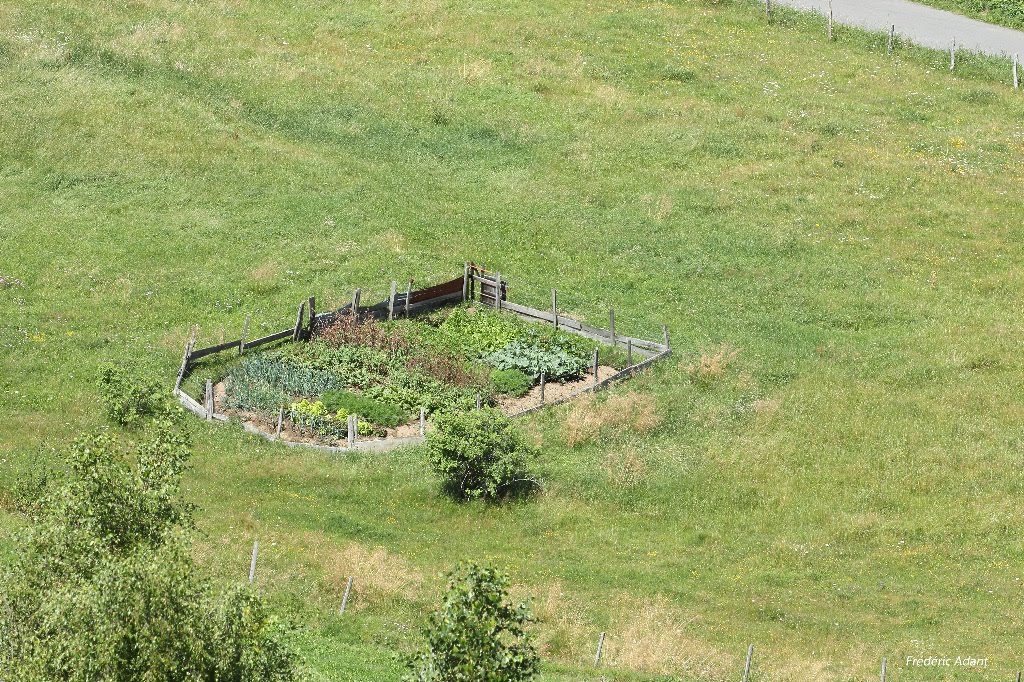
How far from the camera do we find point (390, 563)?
33.5 metres

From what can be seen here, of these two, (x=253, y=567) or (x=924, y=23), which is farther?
(x=924, y=23)

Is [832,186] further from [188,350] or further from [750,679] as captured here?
[750,679]

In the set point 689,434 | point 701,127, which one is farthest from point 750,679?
point 701,127

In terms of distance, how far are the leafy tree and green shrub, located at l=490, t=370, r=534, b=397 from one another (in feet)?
60.5

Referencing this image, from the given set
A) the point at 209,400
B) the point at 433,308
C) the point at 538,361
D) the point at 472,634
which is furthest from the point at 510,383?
the point at 472,634

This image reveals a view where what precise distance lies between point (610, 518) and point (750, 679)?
7746mm

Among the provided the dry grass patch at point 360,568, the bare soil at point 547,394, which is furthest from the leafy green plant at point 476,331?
the dry grass patch at point 360,568

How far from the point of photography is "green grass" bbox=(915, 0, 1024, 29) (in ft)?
224

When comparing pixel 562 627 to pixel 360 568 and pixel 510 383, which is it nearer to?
pixel 360 568

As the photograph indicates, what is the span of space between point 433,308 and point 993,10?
37.6 meters

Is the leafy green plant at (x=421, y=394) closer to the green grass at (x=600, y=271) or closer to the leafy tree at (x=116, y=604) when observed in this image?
the green grass at (x=600, y=271)

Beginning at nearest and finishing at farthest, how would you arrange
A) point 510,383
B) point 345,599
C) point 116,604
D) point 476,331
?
point 116,604 → point 345,599 → point 510,383 → point 476,331

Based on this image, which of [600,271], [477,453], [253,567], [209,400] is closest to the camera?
[253,567]

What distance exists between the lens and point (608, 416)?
4009cm
